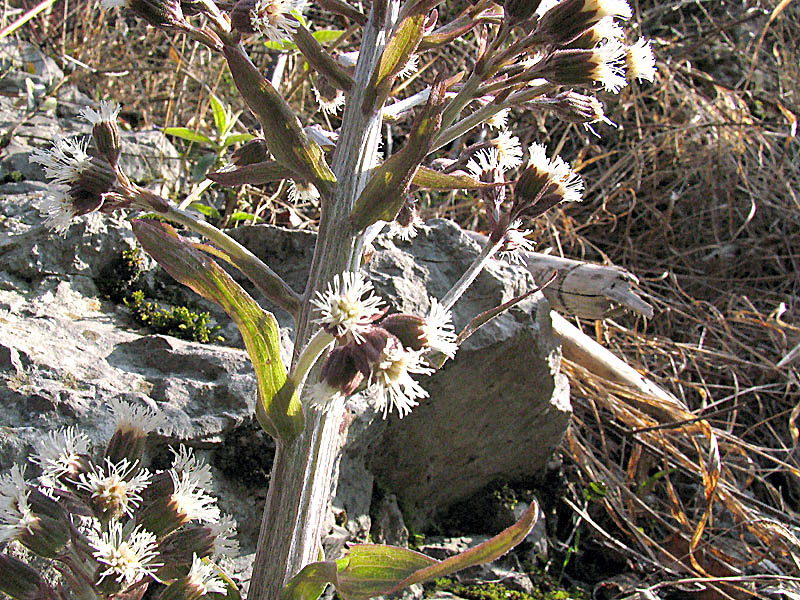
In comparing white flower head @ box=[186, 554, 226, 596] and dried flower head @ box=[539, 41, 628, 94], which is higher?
→ dried flower head @ box=[539, 41, 628, 94]

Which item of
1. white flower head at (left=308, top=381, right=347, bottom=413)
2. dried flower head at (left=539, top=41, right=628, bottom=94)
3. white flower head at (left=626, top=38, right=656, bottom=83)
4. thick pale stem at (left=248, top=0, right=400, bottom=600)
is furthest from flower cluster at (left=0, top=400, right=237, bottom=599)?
white flower head at (left=626, top=38, right=656, bottom=83)

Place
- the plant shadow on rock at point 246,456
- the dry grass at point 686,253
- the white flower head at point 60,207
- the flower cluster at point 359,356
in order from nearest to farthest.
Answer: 1. the flower cluster at point 359,356
2. the white flower head at point 60,207
3. the plant shadow on rock at point 246,456
4. the dry grass at point 686,253

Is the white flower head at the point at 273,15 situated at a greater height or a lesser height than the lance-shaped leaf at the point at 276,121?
greater

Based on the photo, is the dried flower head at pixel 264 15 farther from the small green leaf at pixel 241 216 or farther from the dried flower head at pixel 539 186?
the small green leaf at pixel 241 216

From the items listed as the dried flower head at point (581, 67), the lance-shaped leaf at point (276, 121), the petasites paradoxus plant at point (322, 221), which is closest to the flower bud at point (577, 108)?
the petasites paradoxus plant at point (322, 221)

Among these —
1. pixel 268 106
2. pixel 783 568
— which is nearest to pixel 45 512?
pixel 268 106

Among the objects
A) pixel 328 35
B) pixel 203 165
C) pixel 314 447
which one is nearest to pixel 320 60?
pixel 314 447

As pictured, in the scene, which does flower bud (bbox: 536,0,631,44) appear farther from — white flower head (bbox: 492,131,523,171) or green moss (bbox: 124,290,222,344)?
green moss (bbox: 124,290,222,344)
